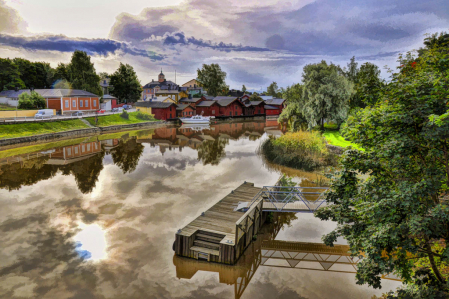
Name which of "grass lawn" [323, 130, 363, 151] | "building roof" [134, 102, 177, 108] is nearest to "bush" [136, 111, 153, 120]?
"building roof" [134, 102, 177, 108]

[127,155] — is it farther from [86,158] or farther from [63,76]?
[63,76]

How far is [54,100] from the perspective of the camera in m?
49.2

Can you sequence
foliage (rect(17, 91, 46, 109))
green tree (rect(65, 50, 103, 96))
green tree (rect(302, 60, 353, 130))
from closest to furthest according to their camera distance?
green tree (rect(302, 60, 353, 130))
foliage (rect(17, 91, 46, 109))
green tree (rect(65, 50, 103, 96))

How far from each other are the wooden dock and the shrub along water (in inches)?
462

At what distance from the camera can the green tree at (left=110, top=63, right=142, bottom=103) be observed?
74.5m

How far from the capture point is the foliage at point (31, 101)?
44250mm

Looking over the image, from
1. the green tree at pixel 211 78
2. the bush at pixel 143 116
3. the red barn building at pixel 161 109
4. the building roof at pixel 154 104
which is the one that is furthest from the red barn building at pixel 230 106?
the green tree at pixel 211 78

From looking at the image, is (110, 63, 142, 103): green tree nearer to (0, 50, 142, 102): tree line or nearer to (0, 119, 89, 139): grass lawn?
(0, 50, 142, 102): tree line

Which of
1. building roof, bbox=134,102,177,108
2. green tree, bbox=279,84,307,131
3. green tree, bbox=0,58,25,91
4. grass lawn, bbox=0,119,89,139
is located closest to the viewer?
grass lawn, bbox=0,119,89,139

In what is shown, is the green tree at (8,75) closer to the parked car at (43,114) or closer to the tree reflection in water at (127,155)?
the parked car at (43,114)

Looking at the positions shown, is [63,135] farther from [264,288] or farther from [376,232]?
[376,232]

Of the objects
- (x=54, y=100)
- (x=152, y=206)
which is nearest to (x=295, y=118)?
(x=152, y=206)

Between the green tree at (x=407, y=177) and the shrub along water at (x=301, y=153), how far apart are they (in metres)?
15.7

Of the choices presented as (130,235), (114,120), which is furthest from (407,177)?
(114,120)
